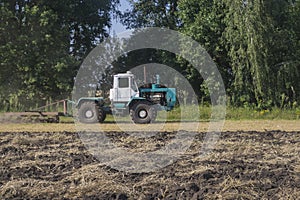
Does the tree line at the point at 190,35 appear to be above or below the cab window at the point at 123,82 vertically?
above

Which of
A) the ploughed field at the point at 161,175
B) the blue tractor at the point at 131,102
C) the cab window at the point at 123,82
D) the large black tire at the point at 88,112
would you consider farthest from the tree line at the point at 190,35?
the ploughed field at the point at 161,175

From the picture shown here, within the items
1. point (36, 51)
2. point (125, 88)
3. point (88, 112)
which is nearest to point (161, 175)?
point (125, 88)

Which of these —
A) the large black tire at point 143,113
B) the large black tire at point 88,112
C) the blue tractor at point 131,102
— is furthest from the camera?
the large black tire at point 88,112

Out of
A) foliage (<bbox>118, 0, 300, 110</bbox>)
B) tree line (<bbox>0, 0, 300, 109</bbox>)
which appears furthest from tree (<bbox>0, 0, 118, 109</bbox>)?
foliage (<bbox>118, 0, 300, 110</bbox>)

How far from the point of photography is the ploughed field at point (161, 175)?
538 centimetres

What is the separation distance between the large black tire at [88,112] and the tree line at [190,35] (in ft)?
19.2

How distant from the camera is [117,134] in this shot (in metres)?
12.5

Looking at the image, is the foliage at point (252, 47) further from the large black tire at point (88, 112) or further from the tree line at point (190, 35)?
the large black tire at point (88, 112)

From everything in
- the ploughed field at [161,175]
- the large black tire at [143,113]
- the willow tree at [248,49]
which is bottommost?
the ploughed field at [161,175]

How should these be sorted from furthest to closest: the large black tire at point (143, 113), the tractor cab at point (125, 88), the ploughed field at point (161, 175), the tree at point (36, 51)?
1. the tree at point (36, 51)
2. the tractor cab at point (125, 88)
3. the large black tire at point (143, 113)
4. the ploughed field at point (161, 175)

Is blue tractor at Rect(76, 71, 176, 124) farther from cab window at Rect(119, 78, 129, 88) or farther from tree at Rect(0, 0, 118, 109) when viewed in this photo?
tree at Rect(0, 0, 118, 109)

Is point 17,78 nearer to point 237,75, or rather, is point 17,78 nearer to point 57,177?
point 237,75

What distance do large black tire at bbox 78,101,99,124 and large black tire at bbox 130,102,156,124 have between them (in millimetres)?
1458

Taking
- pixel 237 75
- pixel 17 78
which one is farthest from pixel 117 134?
pixel 17 78
